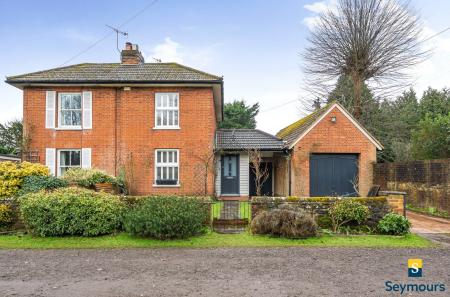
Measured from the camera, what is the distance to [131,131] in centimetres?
1755

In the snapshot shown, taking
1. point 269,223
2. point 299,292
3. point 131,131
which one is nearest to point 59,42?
point 131,131

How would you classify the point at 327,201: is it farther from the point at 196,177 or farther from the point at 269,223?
the point at 196,177

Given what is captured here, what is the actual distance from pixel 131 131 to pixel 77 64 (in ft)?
16.9

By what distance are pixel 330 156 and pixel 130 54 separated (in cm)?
1160

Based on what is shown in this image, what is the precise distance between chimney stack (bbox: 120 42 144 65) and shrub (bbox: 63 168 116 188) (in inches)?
272

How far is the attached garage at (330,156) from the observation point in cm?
1772

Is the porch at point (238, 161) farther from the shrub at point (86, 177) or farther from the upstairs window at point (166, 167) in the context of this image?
the shrub at point (86, 177)

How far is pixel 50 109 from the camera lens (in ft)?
57.2

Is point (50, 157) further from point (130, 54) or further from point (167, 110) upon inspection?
point (130, 54)

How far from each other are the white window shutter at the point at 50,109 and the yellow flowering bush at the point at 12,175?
5374 millimetres

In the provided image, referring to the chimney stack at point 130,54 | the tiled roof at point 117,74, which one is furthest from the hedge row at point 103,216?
the chimney stack at point 130,54

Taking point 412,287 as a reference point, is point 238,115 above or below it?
above

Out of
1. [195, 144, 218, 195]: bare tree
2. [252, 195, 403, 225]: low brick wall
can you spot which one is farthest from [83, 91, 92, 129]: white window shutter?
[252, 195, 403, 225]: low brick wall

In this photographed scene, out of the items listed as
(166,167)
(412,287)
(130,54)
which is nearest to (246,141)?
(166,167)
